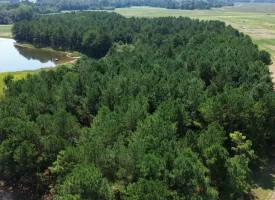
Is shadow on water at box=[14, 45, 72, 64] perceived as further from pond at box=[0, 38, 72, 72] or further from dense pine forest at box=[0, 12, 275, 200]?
dense pine forest at box=[0, 12, 275, 200]

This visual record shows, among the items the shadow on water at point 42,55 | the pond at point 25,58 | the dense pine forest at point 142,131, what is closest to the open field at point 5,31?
the pond at point 25,58

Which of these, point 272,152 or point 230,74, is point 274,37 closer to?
point 230,74

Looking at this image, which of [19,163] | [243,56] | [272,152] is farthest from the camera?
[243,56]

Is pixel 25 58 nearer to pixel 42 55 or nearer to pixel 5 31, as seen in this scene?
pixel 42 55

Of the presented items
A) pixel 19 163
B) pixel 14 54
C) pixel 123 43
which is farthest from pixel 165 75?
pixel 14 54

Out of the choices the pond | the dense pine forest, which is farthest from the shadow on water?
the dense pine forest

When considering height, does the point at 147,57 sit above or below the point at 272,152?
above

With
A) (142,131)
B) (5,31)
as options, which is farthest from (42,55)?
(142,131)
